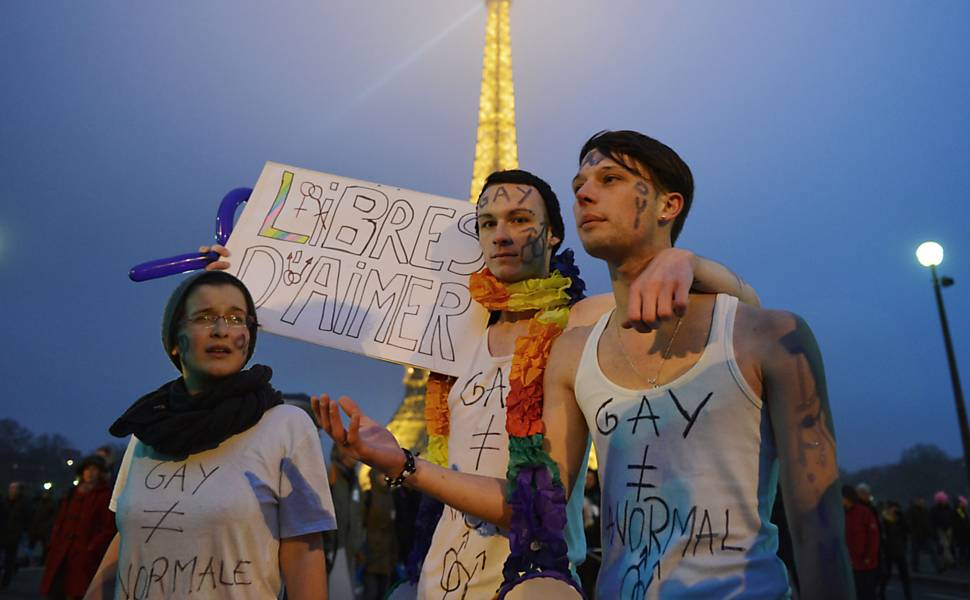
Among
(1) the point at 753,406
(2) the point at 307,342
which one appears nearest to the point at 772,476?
(1) the point at 753,406

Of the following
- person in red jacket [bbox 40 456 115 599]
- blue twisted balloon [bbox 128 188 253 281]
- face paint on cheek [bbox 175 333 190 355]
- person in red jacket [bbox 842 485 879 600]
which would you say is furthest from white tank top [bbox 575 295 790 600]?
person in red jacket [bbox 842 485 879 600]

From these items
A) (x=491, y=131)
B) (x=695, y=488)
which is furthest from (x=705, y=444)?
(x=491, y=131)

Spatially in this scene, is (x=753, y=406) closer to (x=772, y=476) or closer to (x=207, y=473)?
(x=772, y=476)

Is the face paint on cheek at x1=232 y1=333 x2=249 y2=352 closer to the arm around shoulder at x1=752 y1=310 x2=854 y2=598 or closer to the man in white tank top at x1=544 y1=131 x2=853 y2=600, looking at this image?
the man in white tank top at x1=544 y1=131 x2=853 y2=600

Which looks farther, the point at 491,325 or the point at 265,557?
the point at 491,325

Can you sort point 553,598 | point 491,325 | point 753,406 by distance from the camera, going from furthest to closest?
1. point 491,325
2. point 553,598
3. point 753,406

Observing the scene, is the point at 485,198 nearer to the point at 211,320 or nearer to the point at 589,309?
the point at 589,309

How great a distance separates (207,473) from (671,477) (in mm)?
1522

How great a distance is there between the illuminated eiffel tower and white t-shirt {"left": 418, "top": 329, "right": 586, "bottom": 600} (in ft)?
129

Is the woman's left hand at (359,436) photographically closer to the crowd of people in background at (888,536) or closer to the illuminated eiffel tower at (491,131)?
the crowd of people in background at (888,536)

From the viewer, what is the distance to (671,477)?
→ 1904 millimetres

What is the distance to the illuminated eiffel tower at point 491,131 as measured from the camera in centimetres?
4341

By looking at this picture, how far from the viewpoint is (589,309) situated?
3.02 m

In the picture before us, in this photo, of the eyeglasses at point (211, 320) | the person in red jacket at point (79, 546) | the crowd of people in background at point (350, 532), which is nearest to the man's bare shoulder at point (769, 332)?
the eyeglasses at point (211, 320)
